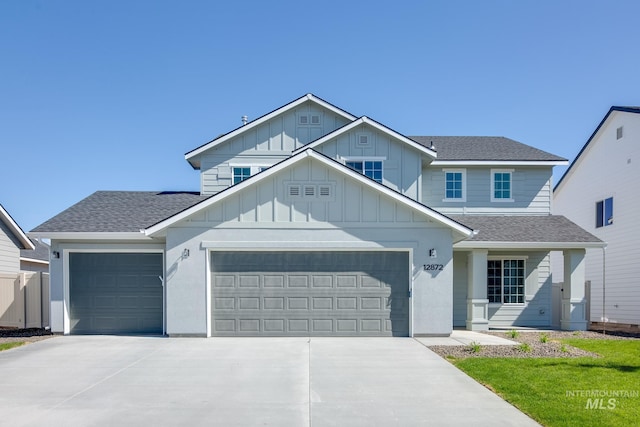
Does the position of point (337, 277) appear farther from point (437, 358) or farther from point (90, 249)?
A: point (90, 249)

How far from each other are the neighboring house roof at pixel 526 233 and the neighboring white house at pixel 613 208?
130 inches

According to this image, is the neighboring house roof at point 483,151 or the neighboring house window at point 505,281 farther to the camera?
the neighboring house roof at point 483,151

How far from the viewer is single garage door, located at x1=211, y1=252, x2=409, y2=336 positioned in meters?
13.1

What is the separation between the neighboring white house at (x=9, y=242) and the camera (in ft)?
62.5

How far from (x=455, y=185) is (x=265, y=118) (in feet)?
25.3

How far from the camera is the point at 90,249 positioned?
13.8 m

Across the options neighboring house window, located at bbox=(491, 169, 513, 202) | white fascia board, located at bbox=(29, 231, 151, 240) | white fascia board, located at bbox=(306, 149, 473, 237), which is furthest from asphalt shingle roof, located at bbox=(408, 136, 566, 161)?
white fascia board, located at bbox=(29, 231, 151, 240)

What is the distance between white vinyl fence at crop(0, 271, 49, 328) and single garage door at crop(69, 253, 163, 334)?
221cm

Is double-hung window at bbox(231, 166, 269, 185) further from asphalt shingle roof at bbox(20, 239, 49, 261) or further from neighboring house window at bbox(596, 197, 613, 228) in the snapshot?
neighboring house window at bbox(596, 197, 613, 228)

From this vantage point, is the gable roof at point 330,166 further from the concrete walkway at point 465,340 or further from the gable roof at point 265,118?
the gable roof at point 265,118

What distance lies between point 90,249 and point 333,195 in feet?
24.4

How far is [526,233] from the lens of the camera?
15.9 meters

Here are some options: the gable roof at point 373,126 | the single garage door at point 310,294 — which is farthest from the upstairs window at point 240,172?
the single garage door at point 310,294

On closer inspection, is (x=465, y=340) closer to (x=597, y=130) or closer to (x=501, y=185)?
(x=501, y=185)
